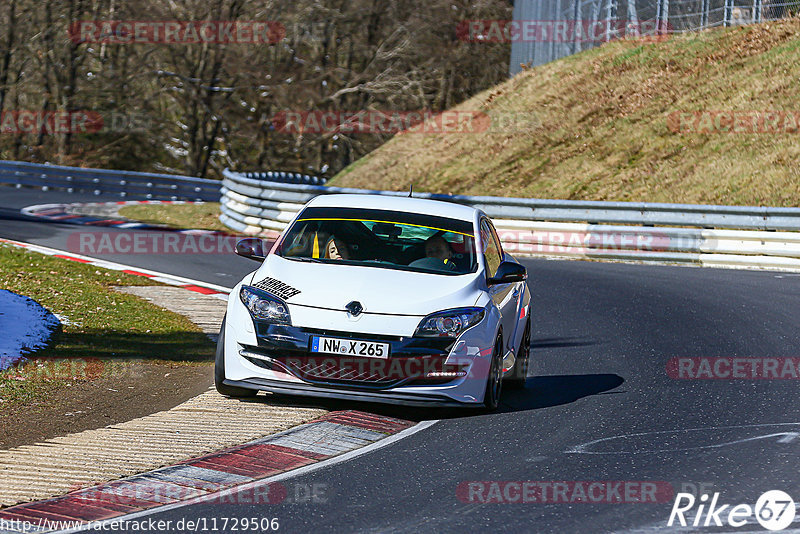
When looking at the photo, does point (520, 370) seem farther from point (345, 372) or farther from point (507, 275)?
point (345, 372)

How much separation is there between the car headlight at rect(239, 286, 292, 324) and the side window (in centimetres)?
175

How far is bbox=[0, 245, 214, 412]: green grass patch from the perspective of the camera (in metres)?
8.90

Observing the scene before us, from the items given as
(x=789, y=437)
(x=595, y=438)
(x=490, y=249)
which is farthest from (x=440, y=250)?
(x=789, y=437)

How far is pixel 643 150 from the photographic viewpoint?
2809 centimetres

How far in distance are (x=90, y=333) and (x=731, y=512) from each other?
713cm

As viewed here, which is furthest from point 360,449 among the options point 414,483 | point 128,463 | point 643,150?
point 643,150

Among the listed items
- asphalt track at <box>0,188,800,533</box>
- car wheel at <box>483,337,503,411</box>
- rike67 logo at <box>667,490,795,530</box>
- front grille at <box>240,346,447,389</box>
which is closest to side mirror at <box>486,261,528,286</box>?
car wheel at <box>483,337,503,411</box>

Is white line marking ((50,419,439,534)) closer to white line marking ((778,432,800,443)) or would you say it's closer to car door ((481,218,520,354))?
car door ((481,218,520,354))

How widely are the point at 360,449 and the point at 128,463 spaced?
54.6 inches

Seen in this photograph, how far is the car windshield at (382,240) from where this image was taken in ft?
27.9

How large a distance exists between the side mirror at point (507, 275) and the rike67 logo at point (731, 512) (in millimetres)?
2876

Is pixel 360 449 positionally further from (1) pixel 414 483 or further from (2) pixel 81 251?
(2) pixel 81 251

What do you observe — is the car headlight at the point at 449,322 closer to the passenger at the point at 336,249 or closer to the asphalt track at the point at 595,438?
the asphalt track at the point at 595,438

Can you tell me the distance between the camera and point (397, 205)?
9164 millimetres
